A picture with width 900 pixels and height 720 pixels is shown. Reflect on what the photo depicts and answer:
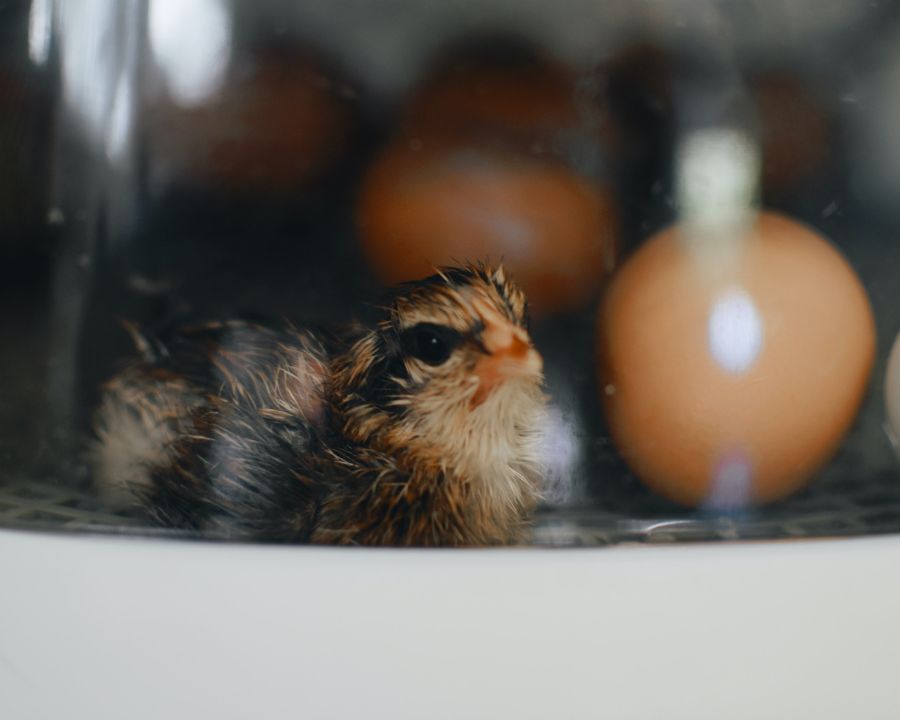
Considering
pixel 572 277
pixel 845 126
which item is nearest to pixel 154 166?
pixel 572 277

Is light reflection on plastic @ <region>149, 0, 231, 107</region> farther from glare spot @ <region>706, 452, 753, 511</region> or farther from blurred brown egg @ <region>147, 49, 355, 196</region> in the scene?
glare spot @ <region>706, 452, 753, 511</region>

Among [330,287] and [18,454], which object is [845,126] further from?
[18,454]

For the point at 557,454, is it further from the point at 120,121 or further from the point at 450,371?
the point at 120,121

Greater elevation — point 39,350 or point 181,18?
point 181,18

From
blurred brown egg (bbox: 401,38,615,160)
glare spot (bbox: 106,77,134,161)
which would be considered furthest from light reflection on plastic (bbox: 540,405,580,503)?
glare spot (bbox: 106,77,134,161)

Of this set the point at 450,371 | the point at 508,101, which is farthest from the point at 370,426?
the point at 508,101

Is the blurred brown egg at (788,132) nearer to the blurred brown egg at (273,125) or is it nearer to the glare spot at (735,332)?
the glare spot at (735,332)

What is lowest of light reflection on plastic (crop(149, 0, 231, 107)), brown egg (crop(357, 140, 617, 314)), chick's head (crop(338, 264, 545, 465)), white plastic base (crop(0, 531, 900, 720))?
white plastic base (crop(0, 531, 900, 720))
